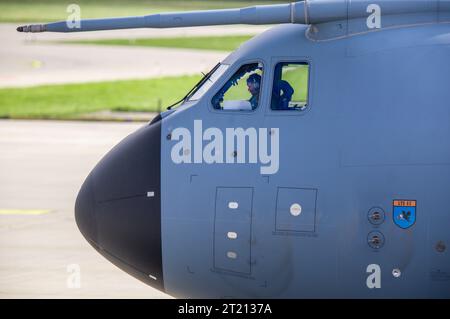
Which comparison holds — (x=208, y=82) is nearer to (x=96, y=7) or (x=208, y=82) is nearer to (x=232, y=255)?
(x=232, y=255)

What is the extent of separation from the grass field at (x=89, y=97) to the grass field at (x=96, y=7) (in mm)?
48305

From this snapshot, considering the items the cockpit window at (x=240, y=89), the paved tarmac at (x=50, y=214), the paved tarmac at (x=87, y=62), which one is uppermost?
the paved tarmac at (x=87, y=62)

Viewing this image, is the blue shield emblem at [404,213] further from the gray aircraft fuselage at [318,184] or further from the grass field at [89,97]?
the grass field at [89,97]

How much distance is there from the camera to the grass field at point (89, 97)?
1788 inches

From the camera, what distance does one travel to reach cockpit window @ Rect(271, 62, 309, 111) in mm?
13672

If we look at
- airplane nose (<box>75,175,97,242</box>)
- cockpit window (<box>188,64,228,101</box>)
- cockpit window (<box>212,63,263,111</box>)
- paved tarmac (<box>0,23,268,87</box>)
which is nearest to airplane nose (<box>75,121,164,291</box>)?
airplane nose (<box>75,175,97,242</box>)

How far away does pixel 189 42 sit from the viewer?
81.3 meters

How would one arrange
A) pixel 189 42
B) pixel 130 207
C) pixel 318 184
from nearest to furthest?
1. pixel 318 184
2. pixel 130 207
3. pixel 189 42

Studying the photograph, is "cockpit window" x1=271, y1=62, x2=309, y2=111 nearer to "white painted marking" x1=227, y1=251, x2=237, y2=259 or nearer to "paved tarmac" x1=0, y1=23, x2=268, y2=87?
"white painted marking" x1=227, y1=251, x2=237, y2=259

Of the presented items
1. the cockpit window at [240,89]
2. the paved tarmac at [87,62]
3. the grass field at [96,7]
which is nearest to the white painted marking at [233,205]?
the cockpit window at [240,89]

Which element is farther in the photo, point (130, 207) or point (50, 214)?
point (50, 214)

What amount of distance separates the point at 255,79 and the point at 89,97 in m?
36.0

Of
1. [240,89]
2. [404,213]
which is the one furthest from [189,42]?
[404,213]
